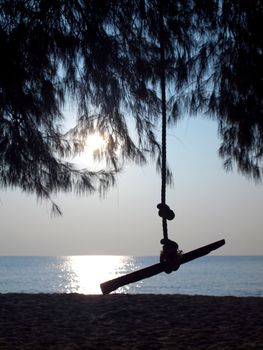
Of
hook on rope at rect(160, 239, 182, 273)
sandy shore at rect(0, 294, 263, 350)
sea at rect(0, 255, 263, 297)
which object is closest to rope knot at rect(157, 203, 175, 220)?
hook on rope at rect(160, 239, 182, 273)

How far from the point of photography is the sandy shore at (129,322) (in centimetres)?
484

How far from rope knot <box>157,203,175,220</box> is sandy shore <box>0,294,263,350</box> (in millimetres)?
1569

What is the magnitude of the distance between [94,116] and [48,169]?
0.75 m

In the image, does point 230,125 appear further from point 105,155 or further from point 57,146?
point 57,146

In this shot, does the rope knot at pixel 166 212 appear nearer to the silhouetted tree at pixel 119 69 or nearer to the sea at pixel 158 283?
the silhouetted tree at pixel 119 69

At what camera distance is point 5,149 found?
17.6 ft

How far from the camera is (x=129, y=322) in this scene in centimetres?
567

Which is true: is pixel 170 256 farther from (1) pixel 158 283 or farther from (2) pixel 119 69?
(1) pixel 158 283

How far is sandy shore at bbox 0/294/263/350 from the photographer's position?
191 inches

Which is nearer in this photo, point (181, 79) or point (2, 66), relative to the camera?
point (2, 66)

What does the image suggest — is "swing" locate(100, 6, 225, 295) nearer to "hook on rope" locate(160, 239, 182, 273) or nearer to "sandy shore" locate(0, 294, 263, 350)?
"hook on rope" locate(160, 239, 182, 273)

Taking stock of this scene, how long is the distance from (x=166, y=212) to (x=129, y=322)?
2.44 meters

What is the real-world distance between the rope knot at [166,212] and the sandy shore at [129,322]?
1.57 meters

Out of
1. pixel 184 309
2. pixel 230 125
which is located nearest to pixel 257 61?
pixel 230 125
